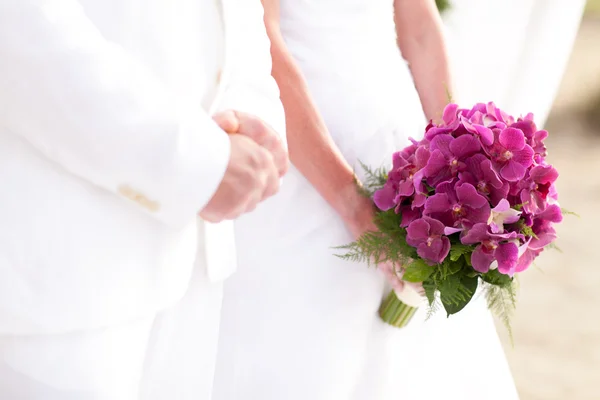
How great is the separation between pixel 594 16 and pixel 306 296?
540 cm

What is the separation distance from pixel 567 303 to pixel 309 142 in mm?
1876

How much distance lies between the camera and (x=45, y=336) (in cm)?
82

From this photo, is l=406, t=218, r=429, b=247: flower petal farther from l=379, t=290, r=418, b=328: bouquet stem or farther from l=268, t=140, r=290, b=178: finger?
l=268, t=140, r=290, b=178: finger

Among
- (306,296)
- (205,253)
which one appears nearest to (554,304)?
(306,296)

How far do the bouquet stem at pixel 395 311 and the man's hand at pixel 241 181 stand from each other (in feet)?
2.07

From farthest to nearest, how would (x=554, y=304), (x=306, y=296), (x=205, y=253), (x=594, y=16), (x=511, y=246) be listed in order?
(x=594, y=16)
(x=554, y=304)
(x=306, y=296)
(x=511, y=246)
(x=205, y=253)

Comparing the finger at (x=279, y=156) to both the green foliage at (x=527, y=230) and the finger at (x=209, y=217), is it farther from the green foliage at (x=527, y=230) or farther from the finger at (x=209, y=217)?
the green foliage at (x=527, y=230)

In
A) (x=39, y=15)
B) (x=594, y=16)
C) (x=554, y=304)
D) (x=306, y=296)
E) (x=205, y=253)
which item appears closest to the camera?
(x=39, y=15)

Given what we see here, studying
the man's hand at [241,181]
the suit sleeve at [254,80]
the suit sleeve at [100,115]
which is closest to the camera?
the suit sleeve at [100,115]

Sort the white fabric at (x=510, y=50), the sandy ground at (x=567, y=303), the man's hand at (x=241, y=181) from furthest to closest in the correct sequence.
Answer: the white fabric at (x=510, y=50)
the sandy ground at (x=567, y=303)
the man's hand at (x=241, y=181)

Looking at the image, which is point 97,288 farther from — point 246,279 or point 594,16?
point 594,16

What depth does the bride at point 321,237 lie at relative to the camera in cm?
139

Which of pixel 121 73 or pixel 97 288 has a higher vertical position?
pixel 121 73

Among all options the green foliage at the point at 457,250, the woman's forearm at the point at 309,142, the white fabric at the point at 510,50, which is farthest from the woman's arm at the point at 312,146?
the white fabric at the point at 510,50
